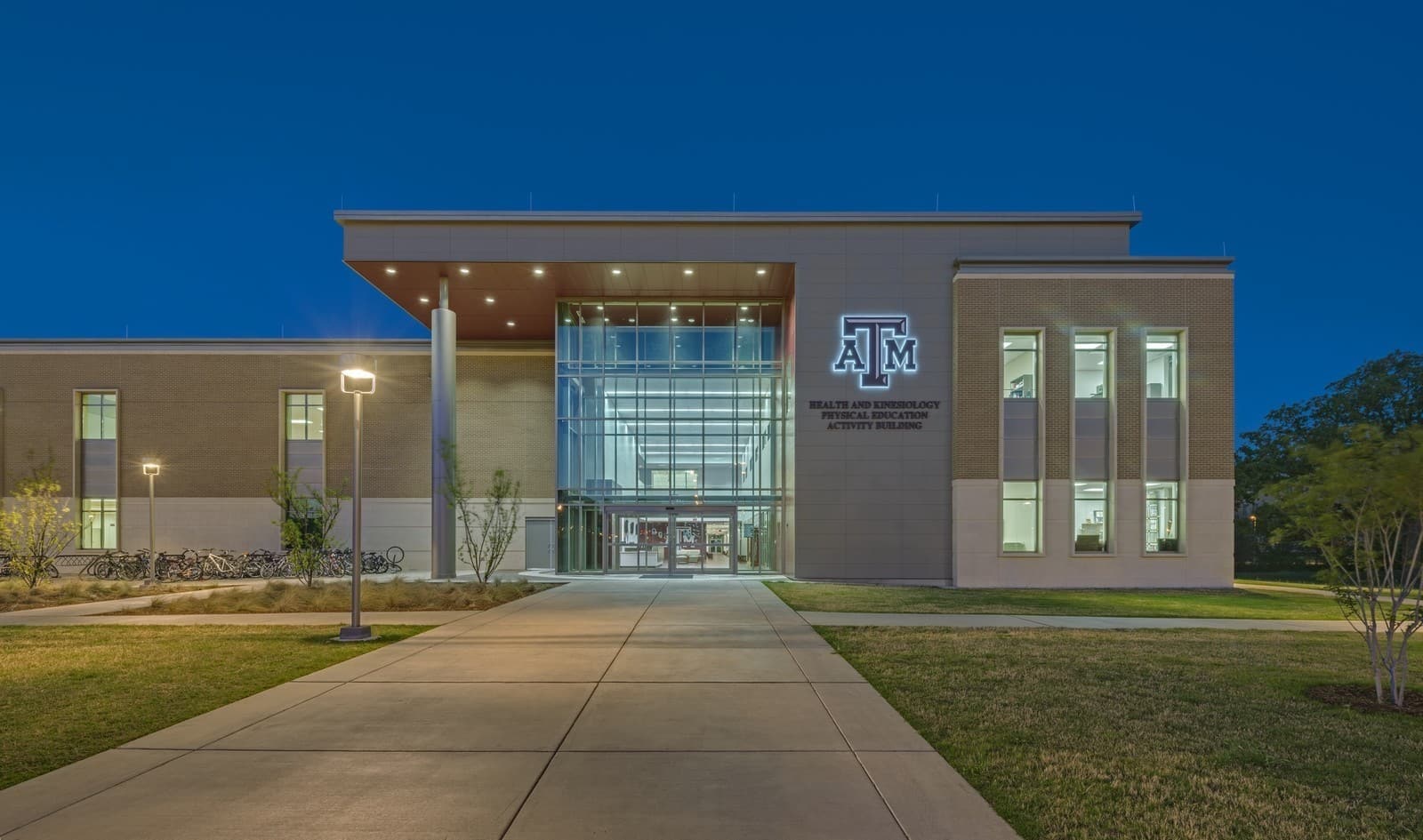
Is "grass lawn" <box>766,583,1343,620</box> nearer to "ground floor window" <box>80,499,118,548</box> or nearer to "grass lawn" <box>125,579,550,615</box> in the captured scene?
"grass lawn" <box>125,579,550,615</box>

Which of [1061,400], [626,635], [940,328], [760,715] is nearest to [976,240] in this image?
[940,328]

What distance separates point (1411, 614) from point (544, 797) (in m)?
9.93

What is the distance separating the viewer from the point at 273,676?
31.9 feet

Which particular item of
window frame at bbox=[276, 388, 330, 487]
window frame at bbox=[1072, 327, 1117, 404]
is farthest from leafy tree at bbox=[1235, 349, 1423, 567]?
window frame at bbox=[276, 388, 330, 487]

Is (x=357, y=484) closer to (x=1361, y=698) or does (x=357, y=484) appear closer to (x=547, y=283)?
(x=1361, y=698)

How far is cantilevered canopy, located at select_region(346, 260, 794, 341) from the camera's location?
28781mm

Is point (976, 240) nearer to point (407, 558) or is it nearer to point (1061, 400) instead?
point (1061, 400)

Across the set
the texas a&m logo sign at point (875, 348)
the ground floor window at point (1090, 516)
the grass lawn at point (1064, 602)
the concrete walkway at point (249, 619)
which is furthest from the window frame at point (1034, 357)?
the concrete walkway at point (249, 619)

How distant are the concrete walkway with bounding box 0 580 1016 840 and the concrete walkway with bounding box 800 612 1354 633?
5.33 meters

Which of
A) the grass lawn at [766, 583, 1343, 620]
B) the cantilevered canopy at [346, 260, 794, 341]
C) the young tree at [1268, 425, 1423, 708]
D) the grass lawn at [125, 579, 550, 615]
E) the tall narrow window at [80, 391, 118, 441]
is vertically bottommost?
the grass lawn at [766, 583, 1343, 620]

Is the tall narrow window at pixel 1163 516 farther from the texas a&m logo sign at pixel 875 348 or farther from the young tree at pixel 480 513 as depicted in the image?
the young tree at pixel 480 513

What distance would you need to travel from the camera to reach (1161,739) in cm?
696

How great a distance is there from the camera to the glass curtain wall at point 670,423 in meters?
31.5

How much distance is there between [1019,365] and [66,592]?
3052cm
